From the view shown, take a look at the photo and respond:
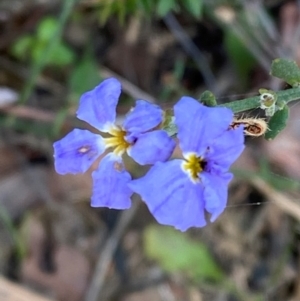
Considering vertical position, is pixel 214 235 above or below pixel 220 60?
below

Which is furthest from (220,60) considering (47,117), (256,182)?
(47,117)

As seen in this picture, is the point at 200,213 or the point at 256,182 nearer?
the point at 200,213

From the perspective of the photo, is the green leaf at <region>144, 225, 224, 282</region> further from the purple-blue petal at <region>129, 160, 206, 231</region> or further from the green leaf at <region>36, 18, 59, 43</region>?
the purple-blue petal at <region>129, 160, 206, 231</region>

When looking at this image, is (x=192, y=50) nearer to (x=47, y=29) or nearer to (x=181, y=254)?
(x=47, y=29)

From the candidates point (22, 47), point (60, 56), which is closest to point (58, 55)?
point (60, 56)

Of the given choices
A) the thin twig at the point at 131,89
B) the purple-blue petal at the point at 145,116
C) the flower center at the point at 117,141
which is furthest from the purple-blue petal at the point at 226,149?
the thin twig at the point at 131,89

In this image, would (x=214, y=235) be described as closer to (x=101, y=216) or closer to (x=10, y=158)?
(x=101, y=216)

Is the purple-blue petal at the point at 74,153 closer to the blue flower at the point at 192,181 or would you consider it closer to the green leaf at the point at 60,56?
the blue flower at the point at 192,181

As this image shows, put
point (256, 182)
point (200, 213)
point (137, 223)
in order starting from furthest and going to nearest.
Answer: point (137, 223) → point (256, 182) → point (200, 213)

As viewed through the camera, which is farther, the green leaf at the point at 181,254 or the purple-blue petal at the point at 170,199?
the green leaf at the point at 181,254
